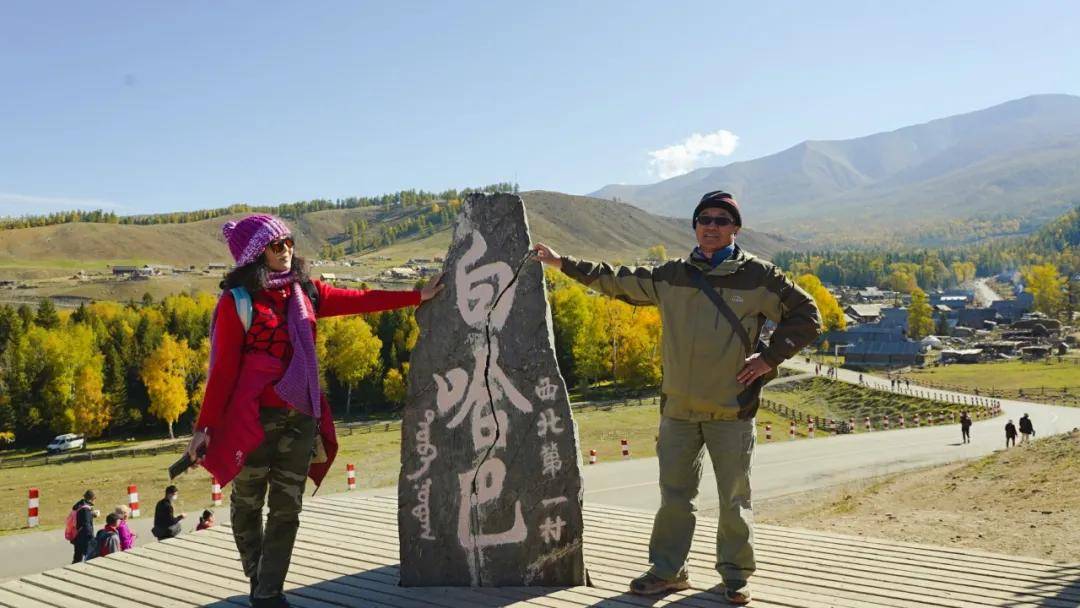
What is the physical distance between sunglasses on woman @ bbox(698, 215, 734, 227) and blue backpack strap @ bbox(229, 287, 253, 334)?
3.25 meters

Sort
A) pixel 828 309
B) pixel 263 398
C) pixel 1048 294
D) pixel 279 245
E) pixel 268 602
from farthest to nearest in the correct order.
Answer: pixel 1048 294
pixel 828 309
pixel 268 602
pixel 279 245
pixel 263 398

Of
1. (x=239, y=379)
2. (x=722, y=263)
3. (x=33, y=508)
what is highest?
(x=722, y=263)

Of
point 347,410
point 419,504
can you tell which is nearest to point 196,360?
point 347,410

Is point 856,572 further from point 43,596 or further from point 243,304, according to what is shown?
point 43,596

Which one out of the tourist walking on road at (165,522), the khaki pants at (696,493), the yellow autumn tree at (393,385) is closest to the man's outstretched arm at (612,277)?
the khaki pants at (696,493)

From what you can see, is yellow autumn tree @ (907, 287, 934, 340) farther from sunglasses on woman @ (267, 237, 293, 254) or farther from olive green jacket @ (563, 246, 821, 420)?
sunglasses on woman @ (267, 237, 293, 254)

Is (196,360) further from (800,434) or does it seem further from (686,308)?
(686,308)

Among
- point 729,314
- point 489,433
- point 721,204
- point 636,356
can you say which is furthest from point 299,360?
point 636,356

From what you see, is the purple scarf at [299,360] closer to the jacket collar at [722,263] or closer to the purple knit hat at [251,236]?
the purple knit hat at [251,236]

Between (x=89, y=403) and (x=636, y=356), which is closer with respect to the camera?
(x=89, y=403)

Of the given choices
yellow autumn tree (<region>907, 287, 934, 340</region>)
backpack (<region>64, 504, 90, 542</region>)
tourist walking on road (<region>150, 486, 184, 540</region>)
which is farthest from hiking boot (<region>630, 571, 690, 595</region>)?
yellow autumn tree (<region>907, 287, 934, 340</region>)

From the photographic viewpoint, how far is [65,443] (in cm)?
4759

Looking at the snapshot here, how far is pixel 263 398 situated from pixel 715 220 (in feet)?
11.3

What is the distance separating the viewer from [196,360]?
2275 inches
